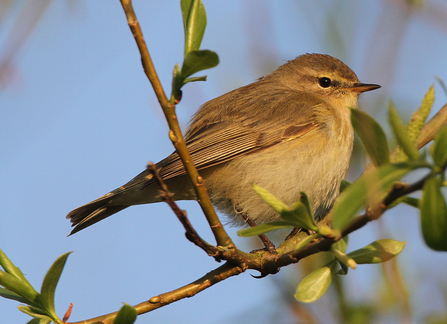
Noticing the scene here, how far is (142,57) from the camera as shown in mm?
1767

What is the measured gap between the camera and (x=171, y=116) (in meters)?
1.90

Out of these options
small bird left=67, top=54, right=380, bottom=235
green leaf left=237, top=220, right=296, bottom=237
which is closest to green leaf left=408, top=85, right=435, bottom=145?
green leaf left=237, top=220, right=296, bottom=237

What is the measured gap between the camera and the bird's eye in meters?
4.91

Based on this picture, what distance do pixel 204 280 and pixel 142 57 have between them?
135 cm

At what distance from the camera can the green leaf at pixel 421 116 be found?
1.35 metres

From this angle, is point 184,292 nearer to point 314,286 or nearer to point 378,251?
point 314,286

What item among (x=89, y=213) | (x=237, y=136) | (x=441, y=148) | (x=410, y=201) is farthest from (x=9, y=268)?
(x=237, y=136)

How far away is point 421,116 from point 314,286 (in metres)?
0.77

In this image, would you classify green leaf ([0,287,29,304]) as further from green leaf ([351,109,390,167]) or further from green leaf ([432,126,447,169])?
green leaf ([432,126,447,169])

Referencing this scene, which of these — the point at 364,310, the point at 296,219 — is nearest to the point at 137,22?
the point at 296,219

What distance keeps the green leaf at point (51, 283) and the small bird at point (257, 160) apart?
6.20 feet

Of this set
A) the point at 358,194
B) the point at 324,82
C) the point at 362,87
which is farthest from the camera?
the point at 324,82

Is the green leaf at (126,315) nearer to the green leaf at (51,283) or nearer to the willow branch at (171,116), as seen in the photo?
the green leaf at (51,283)

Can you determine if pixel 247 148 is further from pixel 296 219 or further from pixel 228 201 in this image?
pixel 296 219
